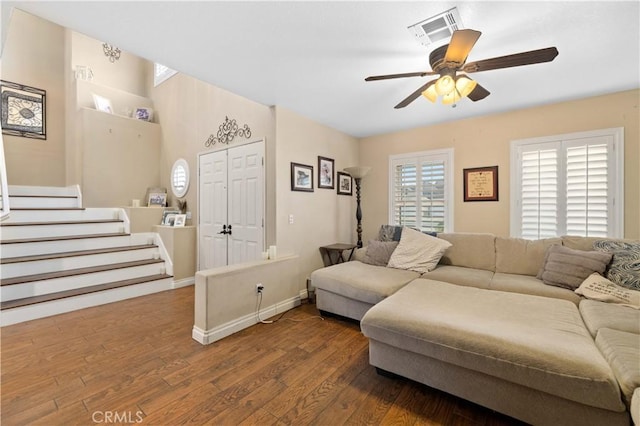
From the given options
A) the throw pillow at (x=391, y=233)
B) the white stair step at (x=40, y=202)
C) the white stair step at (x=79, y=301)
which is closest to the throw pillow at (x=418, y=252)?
the throw pillow at (x=391, y=233)

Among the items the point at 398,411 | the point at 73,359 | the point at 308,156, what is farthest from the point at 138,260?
the point at 398,411

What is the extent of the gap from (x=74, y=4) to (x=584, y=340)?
3.57 m

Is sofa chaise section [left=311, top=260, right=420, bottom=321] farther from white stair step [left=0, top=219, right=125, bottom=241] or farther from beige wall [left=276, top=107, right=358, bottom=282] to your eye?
white stair step [left=0, top=219, right=125, bottom=241]

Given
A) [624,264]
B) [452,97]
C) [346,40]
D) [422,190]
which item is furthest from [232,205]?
[624,264]

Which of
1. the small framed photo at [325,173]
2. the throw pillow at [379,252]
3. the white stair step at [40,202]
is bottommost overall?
the throw pillow at [379,252]

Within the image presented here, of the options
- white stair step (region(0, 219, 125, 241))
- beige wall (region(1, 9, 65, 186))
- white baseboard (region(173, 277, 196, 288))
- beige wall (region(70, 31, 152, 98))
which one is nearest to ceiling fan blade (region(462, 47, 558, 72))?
white baseboard (region(173, 277, 196, 288))

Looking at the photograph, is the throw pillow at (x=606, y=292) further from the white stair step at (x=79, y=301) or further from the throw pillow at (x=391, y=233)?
the white stair step at (x=79, y=301)

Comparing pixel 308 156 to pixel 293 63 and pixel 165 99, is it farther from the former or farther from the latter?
pixel 165 99

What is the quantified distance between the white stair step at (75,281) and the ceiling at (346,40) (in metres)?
2.87

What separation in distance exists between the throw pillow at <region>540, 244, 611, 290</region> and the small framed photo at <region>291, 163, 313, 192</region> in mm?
2780

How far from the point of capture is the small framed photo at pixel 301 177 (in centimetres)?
353

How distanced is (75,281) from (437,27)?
186 inches

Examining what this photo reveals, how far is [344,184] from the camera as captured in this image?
4457mm

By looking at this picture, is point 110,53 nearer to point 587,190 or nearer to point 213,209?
point 213,209
